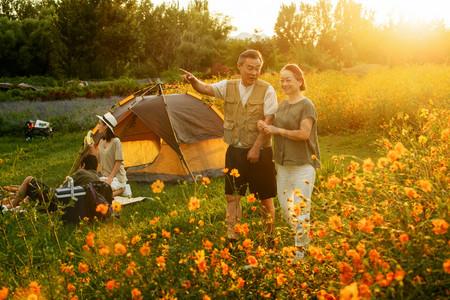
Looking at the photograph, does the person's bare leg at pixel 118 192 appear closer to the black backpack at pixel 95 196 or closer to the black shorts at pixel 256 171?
the black backpack at pixel 95 196

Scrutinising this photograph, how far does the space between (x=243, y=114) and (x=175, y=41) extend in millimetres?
39174

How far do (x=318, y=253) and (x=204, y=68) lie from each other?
36.1m

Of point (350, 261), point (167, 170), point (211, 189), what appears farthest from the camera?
point (167, 170)

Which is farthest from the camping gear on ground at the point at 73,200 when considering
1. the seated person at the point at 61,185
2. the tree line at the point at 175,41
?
the tree line at the point at 175,41

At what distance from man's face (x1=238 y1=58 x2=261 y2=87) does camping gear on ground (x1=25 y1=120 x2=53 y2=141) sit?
9753mm

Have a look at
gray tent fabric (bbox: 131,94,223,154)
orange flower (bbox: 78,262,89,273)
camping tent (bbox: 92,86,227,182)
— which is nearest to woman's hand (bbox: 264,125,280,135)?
orange flower (bbox: 78,262,89,273)

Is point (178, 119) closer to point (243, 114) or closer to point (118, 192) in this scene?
point (118, 192)

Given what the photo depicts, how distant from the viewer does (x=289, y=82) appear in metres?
3.38

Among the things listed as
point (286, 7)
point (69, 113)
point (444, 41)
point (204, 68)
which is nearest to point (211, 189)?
point (69, 113)

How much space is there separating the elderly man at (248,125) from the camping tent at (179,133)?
2.85 m

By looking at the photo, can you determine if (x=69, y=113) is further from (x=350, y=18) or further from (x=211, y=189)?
(x=350, y=18)

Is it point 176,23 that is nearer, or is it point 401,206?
point 401,206

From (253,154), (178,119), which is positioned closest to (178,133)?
(178,119)

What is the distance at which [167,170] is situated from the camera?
7.56 metres
